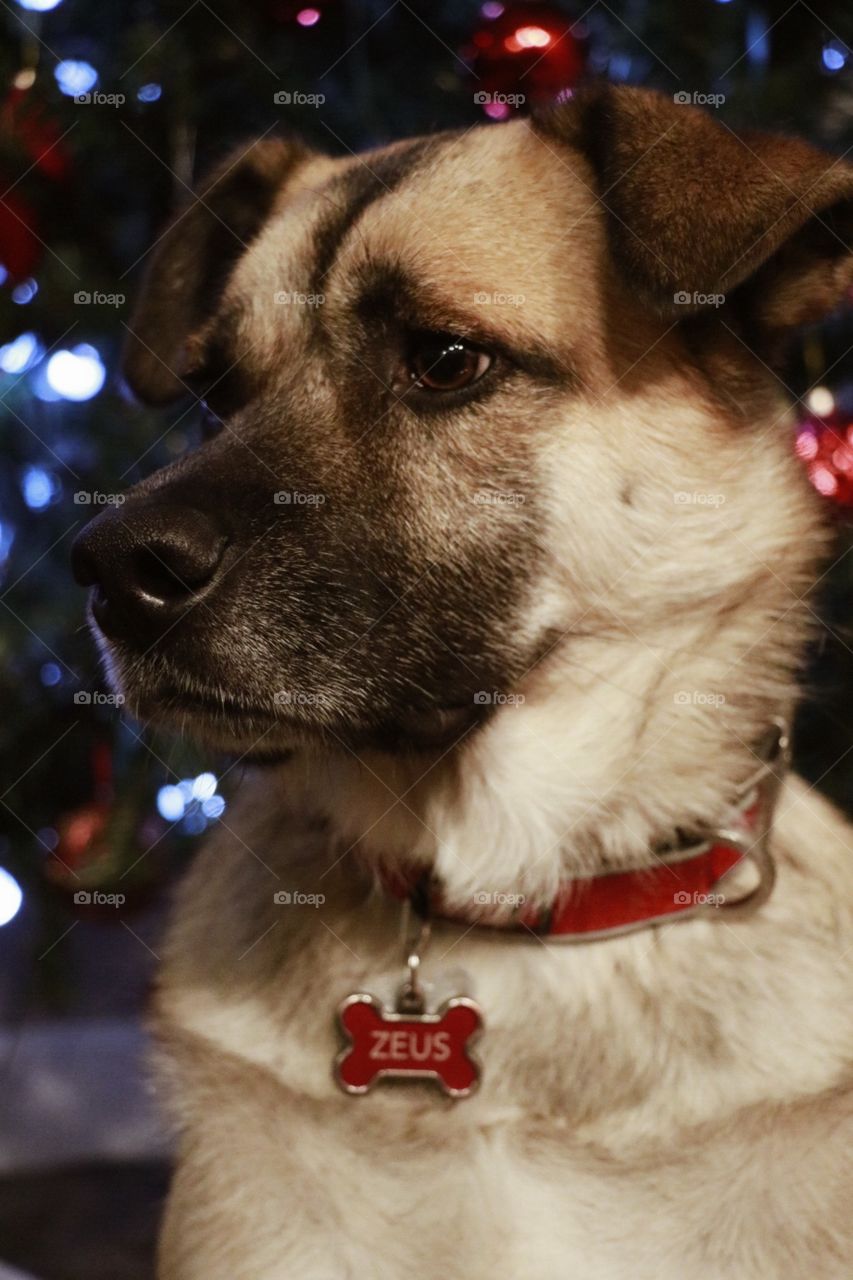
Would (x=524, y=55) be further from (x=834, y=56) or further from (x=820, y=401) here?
(x=820, y=401)

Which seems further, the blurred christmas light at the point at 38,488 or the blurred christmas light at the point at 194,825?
the blurred christmas light at the point at 194,825

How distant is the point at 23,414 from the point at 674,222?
1.34m

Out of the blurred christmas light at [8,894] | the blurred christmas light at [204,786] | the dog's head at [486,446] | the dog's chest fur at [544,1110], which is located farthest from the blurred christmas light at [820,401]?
the blurred christmas light at [8,894]

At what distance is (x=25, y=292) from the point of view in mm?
1895

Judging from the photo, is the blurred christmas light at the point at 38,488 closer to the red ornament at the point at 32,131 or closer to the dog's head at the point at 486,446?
the red ornament at the point at 32,131

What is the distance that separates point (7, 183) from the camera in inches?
69.2

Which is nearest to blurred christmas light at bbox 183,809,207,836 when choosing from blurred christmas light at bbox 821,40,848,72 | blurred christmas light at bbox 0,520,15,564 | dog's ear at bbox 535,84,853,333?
blurred christmas light at bbox 0,520,15,564

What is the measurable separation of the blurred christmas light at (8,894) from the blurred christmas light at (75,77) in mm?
1418

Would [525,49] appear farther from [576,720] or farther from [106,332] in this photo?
[576,720]

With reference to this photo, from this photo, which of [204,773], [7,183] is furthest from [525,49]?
[204,773]

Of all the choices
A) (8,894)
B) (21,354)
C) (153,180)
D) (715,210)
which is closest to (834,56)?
(715,210)

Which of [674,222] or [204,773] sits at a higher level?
[674,222]

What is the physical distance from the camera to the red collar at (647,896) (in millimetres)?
1185

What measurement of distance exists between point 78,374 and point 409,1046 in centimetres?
139
